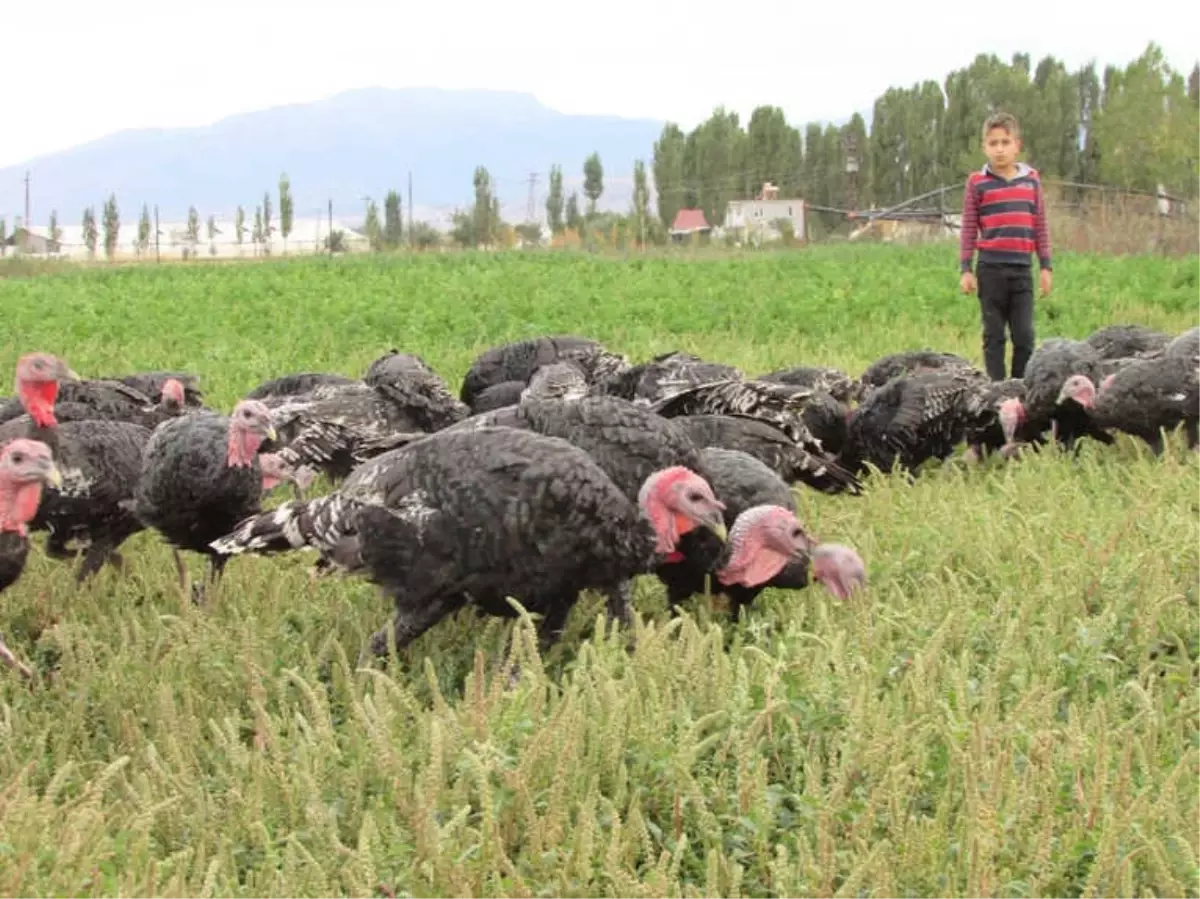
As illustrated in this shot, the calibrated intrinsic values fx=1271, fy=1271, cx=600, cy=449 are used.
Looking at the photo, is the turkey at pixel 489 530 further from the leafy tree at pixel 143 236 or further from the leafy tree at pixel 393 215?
the leafy tree at pixel 143 236

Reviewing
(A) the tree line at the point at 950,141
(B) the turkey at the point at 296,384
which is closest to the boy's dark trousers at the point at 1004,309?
(B) the turkey at the point at 296,384

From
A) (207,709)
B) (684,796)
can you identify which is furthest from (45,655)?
(684,796)

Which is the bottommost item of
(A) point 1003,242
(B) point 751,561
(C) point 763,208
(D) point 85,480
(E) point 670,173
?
(B) point 751,561

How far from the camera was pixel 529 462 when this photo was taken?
4234 mm

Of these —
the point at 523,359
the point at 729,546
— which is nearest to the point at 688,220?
the point at 523,359

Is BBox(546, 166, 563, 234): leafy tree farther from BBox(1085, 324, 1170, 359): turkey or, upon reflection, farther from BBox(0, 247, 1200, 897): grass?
BBox(0, 247, 1200, 897): grass

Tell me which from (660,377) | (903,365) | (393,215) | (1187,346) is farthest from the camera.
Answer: (393,215)

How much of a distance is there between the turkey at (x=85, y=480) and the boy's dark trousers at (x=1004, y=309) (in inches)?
265

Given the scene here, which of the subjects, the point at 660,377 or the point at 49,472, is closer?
the point at 49,472

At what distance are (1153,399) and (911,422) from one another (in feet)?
4.32

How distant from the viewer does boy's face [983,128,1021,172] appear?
9656 mm

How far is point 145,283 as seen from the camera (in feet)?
79.2

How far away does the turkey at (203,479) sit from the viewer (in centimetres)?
524

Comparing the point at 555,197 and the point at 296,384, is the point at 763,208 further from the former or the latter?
the point at 296,384
